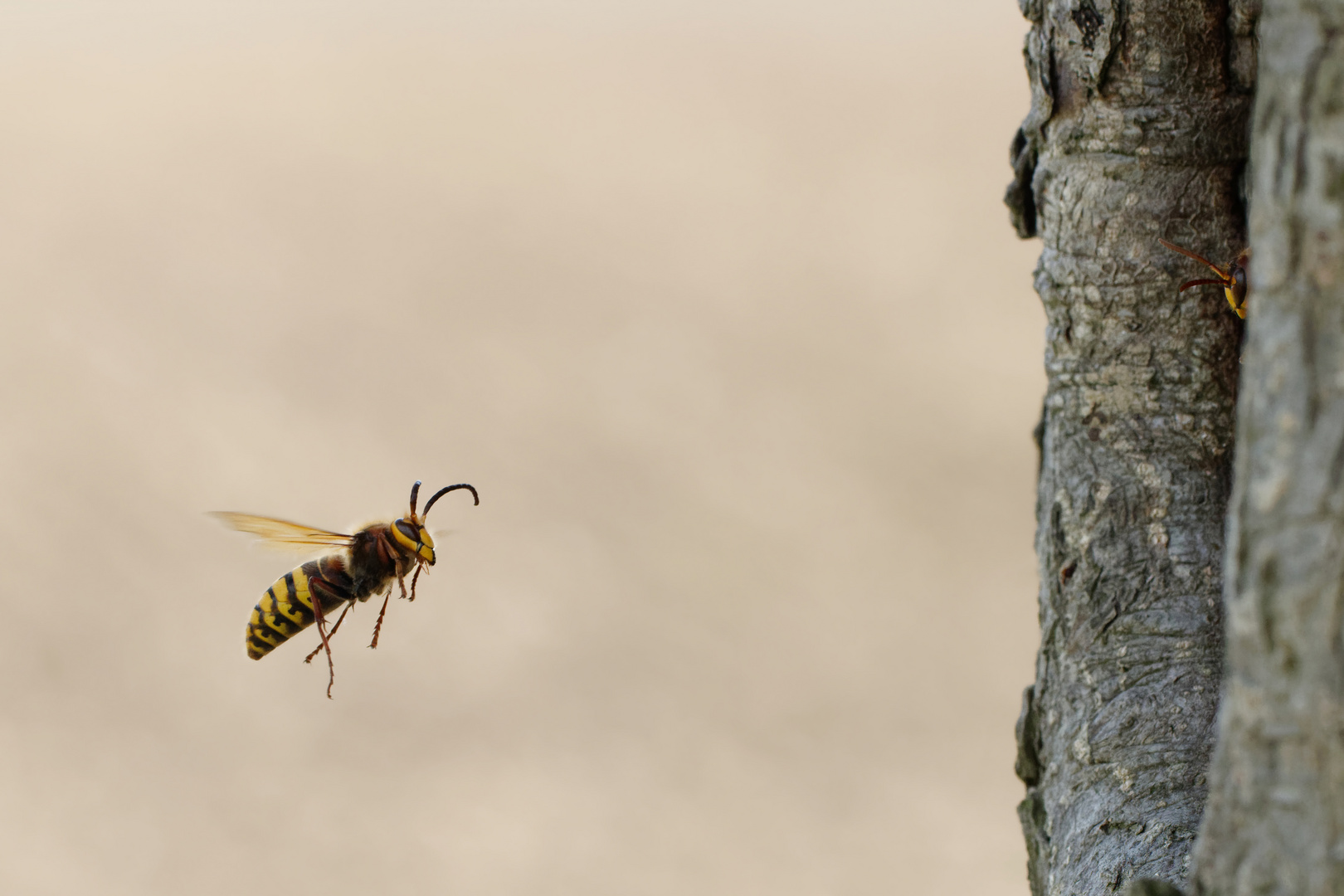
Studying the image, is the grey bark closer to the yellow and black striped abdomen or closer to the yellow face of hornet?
the yellow face of hornet

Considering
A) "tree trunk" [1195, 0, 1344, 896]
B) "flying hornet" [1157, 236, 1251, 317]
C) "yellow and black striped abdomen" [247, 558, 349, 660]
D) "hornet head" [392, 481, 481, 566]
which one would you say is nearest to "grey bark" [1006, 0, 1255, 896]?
"flying hornet" [1157, 236, 1251, 317]

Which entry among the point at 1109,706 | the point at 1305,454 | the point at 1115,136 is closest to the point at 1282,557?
the point at 1305,454

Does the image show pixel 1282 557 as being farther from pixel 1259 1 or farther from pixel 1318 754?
pixel 1259 1

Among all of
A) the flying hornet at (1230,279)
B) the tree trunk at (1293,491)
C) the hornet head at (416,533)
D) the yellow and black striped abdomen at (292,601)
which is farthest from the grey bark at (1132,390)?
the yellow and black striped abdomen at (292,601)

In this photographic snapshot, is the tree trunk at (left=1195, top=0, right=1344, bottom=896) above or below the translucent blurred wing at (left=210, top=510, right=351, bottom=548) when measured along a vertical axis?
below

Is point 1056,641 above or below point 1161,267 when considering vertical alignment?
below

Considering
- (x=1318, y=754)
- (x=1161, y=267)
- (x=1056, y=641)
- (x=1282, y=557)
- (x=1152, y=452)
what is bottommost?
(x=1318, y=754)

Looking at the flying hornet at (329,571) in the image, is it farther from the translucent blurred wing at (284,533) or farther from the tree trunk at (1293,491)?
the tree trunk at (1293,491)

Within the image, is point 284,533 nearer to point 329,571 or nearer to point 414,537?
point 329,571
